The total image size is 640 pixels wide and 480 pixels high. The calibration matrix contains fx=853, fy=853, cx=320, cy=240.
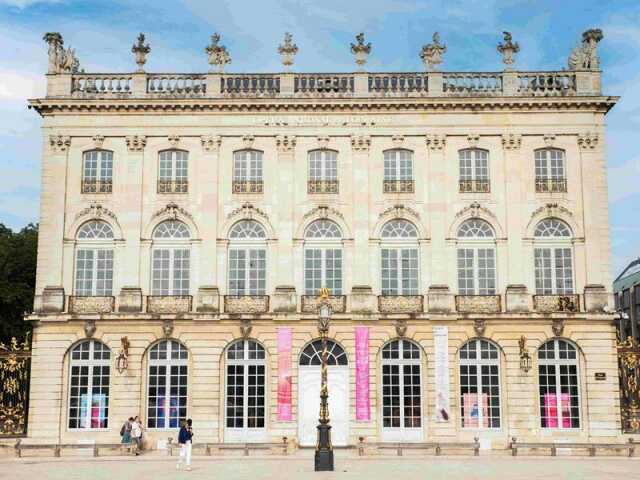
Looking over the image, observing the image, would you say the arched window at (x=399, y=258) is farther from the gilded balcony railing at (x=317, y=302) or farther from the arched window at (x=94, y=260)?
the arched window at (x=94, y=260)

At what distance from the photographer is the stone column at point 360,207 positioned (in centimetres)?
3416

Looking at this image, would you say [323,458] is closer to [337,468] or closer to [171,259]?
[337,468]

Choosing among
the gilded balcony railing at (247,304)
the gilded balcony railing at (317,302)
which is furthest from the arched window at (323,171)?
the gilded balcony railing at (247,304)

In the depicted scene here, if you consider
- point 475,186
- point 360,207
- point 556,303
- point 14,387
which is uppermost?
point 475,186

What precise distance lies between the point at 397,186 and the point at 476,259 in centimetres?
436

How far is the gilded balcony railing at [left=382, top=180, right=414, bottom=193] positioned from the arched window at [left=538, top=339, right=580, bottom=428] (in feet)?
27.0

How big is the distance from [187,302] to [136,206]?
4488 millimetres

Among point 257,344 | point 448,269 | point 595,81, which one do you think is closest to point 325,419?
point 257,344

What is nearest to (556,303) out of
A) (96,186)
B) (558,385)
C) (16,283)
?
(558,385)

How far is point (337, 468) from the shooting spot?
25469 mm

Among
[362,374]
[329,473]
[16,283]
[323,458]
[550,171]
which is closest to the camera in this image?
[329,473]

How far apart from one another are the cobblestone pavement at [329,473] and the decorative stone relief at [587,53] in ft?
52.7

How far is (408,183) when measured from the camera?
35.0m

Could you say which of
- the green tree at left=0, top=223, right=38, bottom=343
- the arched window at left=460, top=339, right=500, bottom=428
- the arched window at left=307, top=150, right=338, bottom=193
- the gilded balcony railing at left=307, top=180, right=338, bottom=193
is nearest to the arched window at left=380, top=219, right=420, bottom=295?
the gilded balcony railing at left=307, top=180, right=338, bottom=193
